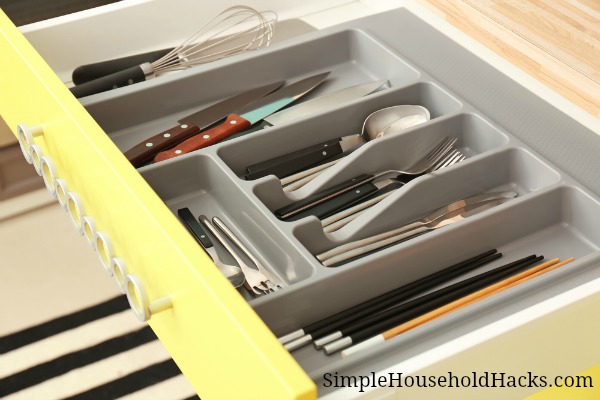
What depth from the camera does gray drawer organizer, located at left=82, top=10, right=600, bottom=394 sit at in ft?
3.18

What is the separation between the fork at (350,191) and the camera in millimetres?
1135

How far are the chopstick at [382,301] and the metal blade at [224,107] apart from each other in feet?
1.43

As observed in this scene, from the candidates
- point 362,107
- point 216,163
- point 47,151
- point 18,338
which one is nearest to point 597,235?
point 362,107

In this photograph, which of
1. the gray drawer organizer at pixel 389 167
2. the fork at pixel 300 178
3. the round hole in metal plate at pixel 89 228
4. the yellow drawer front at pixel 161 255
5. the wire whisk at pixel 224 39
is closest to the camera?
the yellow drawer front at pixel 161 255

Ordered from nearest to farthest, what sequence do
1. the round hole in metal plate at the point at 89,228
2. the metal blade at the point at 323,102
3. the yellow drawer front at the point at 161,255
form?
the yellow drawer front at the point at 161,255, the round hole in metal plate at the point at 89,228, the metal blade at the point at 323,102

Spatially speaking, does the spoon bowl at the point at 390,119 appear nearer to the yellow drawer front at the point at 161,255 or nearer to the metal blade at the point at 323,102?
the metal blade at the point at 323,102

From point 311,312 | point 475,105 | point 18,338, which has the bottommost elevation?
point 18,338

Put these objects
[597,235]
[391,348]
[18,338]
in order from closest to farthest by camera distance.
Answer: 1. [391,348]
2. [597,235]
3. [18,338]

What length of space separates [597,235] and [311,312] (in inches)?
14.4

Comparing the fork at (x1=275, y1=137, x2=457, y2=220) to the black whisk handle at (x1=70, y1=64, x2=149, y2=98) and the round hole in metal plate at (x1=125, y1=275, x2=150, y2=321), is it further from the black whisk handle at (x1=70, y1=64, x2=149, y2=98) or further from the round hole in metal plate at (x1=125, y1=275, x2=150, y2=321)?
the black whisk handle at (x1=70, y1=64, x2=149, y2=98)

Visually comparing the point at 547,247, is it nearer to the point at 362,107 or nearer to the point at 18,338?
the point at 362,107

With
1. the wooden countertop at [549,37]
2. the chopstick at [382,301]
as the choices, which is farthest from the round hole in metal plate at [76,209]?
the wooden countertop at [549,37]

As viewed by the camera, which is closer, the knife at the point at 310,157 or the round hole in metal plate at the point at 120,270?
the round hole in metal plate at the point at 120,270

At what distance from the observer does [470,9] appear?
57.5 inches
